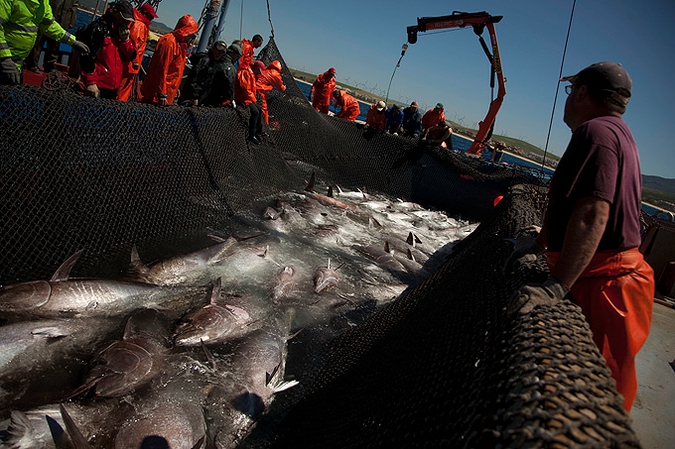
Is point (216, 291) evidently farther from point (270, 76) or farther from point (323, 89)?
point (323, 89)

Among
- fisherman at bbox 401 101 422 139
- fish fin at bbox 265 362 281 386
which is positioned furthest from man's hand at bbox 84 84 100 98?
fisherman at bbox 401 101 422 139

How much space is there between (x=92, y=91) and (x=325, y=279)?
4.07m

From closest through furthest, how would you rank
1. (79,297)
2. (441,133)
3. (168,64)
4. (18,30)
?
(79,297)
(18,30)
(168,64)
(441,133)

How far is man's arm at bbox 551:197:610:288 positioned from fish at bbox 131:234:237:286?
3.47 meters

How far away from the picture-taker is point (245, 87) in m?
7.30

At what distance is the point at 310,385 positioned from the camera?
10.1 ft

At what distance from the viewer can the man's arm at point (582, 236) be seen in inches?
72.1

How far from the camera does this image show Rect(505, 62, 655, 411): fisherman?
1.84m

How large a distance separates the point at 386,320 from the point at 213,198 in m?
3.22

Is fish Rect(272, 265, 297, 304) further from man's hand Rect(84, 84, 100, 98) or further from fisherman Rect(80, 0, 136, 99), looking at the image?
fisherman Rect(80, 0, 136, 99)

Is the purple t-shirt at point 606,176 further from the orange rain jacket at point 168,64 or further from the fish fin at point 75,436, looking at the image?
the orange rain jacket at point 168,64

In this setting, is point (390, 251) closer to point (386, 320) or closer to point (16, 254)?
point (386, 320)

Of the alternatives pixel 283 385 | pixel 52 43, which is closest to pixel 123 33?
pixel 52 43

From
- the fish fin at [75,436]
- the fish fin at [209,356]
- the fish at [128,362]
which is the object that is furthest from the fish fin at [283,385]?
the fish fin at [75,436]
